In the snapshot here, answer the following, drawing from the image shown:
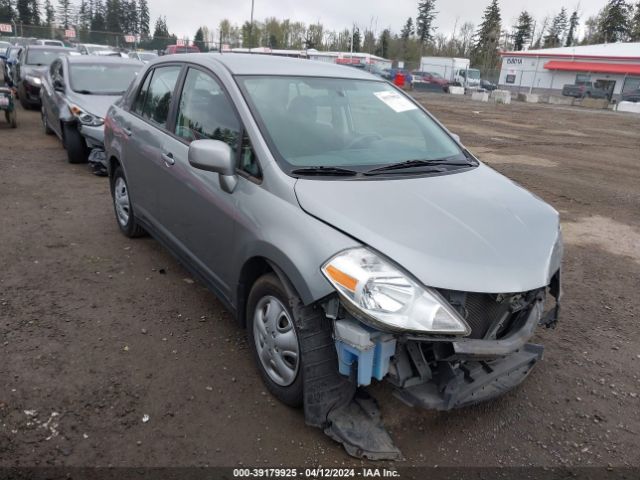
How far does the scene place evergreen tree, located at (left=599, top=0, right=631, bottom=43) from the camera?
71062 millimetres

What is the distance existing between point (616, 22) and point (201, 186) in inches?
3364

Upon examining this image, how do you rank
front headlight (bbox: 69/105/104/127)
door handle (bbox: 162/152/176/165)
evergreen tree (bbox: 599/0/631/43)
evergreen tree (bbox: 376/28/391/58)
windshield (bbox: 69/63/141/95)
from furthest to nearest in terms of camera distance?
evergreen tree (bbox: 376/28/391/58)
evergreen tree (bbox: 599/0/631/43)
windshield (bbox: 69/63/141/95)
front headlight (bbox: 69/105/104/127)
door handle (bbox: 162/152/176/165)

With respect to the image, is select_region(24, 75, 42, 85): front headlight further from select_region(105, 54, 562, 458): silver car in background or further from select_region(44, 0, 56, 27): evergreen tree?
select_region(44, 0, 56, 27): evergreen tree

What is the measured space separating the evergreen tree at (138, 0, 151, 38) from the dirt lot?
110178mm

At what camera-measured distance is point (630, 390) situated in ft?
10.7

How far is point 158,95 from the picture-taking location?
4.35 meters

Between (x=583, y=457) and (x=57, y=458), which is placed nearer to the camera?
(x=57, y=458)

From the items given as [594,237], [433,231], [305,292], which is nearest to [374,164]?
[433,231]

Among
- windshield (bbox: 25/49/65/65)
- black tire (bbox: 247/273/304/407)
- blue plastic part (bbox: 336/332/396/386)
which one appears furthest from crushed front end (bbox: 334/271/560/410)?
windshield (bbox: 25/49/65/65)

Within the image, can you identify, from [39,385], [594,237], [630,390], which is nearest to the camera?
[39,385]

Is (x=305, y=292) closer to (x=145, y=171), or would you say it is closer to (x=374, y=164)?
(x=374, y=164)

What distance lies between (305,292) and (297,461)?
85 cm

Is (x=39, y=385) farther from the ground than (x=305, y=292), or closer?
closer

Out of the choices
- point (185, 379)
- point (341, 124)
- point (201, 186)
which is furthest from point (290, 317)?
point (341, 124)
